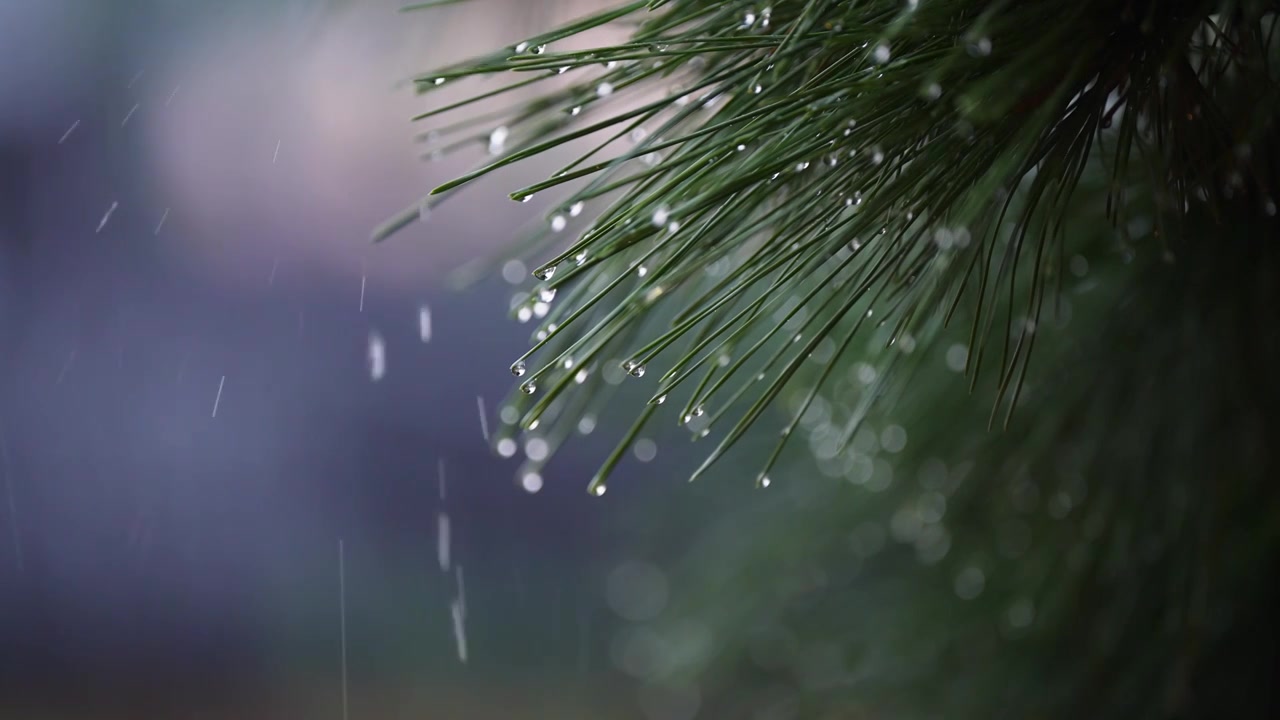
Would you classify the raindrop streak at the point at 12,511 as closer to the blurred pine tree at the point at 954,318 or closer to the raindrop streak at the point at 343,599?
the raindrop streak at the point at 343,599

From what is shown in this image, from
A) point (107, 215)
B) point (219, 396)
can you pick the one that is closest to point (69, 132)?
point (107, 215)

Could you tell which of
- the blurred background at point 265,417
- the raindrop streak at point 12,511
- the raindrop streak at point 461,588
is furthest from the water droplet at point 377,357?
the raindrop streak at point 12,511

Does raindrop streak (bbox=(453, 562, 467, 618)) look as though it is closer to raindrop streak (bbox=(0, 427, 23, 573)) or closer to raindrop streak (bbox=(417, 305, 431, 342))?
raindrop streak (bbox=(417, 305, 431, 342))

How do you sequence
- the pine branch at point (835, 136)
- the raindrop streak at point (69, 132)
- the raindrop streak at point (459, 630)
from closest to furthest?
the pine branch at point (835, 136), the raindrop streak at point (69, 132), the raindrop streak at point (459, 630)

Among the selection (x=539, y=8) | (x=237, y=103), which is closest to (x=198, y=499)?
(x=237, y=103)

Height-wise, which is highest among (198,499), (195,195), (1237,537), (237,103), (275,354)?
(237,103)

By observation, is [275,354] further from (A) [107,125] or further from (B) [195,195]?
(A) [107,125]

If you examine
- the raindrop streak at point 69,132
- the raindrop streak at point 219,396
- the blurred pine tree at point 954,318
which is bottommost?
the blurred pine tree at point 954,318

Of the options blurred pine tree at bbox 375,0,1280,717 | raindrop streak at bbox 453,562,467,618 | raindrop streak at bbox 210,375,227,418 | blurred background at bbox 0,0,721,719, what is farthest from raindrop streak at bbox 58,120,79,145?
blurred pine tree at bbox 375,0,1280,717
